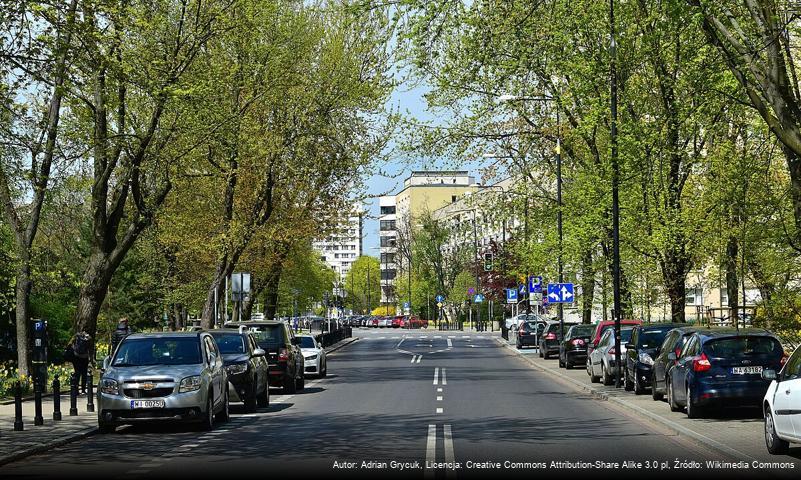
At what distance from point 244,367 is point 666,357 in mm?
8288

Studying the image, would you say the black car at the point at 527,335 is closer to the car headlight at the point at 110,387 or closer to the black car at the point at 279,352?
the black car at the point at 279,352

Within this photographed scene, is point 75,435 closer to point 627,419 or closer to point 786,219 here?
point 627,419

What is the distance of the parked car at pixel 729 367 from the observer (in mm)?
20000

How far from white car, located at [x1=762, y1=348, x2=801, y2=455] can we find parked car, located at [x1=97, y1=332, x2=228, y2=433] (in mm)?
9077

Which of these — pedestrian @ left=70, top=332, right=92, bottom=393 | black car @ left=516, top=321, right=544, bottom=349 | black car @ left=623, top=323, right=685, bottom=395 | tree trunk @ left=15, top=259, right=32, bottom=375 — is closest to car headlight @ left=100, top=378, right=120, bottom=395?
pedestrian @ left=70, top=332, right=92, bottom=393

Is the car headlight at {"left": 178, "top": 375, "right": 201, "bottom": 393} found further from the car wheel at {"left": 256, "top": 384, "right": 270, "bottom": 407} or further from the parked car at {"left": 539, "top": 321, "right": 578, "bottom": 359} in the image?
the parked car at {"left": 539, "top": 321, "right": 578, "bottom": 359}

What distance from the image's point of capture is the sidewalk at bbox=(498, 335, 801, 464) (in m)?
15.2

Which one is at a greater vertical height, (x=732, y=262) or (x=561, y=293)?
(x=732, y=262)

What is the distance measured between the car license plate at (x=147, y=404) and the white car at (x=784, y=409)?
9.41 metres

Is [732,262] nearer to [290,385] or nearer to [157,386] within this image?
[290,385]

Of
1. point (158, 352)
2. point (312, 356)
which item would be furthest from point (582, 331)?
point (158, 352)

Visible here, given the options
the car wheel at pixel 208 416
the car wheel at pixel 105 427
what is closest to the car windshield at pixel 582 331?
the car wheel at pixel 208 416

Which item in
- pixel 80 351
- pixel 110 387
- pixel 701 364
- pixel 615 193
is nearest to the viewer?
pixel 110 387

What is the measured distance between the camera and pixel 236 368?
77.3 ft
